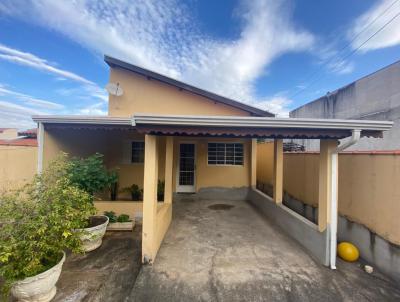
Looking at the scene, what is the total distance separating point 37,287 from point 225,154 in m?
6.99

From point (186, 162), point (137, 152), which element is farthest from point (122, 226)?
point (186, 162)

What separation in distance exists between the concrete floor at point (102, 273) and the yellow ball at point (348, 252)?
3.97 m

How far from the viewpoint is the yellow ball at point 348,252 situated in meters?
3.78

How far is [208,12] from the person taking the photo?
8945mm

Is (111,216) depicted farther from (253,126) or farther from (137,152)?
(253,126)

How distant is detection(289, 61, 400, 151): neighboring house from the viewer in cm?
829

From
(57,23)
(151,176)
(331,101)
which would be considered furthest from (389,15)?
(57,23)

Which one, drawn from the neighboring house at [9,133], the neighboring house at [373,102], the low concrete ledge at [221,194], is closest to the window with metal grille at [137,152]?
the low concrete ledge at [221,194]

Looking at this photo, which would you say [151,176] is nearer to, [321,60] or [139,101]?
[139,101]

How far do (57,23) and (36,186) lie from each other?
7.04 m

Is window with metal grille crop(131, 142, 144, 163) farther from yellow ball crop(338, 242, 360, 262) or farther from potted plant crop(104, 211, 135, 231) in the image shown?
yellow ball crop(338, 242, 360, 262)

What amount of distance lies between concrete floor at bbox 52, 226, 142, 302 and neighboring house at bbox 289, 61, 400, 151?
1070cm

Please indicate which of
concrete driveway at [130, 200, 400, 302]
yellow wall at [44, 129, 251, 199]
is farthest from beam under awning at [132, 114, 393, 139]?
yellow wall at [44, 129, 251, 199]

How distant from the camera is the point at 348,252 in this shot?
3.80m
